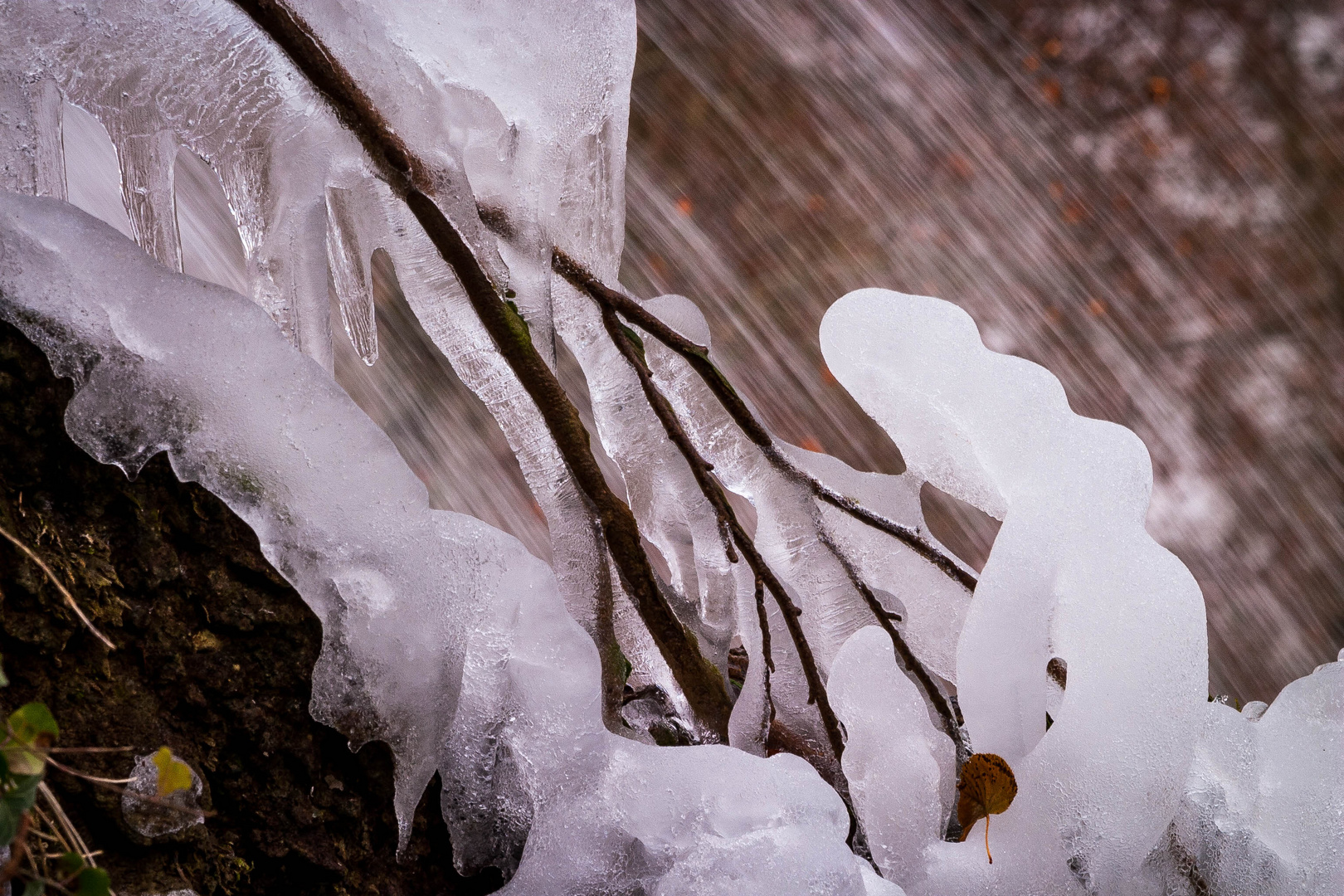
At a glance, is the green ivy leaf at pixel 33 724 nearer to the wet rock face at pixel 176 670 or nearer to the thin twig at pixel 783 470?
the wet rock face at pixel 176 670

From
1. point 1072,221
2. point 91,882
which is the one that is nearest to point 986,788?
point 91,882

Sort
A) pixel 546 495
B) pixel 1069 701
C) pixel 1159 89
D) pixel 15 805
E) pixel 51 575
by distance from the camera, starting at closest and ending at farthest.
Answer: pixel 15 805 < pixel 51 575 < pixel 1069 701 < pixel 546 495 < pixel 1159 89

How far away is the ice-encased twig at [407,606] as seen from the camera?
48 centimetres

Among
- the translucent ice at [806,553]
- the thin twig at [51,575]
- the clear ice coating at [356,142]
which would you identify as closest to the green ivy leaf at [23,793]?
the thin twig at [51,575]

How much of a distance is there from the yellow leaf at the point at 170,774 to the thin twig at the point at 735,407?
43 centimetres

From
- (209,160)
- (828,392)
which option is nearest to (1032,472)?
(209,160)

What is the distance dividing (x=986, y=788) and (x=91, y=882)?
1.66ft

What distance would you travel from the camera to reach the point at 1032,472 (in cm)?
60

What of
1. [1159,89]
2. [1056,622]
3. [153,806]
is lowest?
[153,806]

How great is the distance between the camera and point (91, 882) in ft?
1.12

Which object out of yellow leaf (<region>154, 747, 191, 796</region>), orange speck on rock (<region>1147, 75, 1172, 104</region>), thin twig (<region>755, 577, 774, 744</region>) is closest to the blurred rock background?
orange speck on rock (<region>1147, 75, 1172, 104</region>)

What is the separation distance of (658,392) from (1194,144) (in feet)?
10.3

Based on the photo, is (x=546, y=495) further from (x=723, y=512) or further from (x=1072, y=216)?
(x=1072, y=216)

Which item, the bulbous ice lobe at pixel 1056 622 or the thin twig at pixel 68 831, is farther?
the bulbous ice lobe at pixel 1056 622
